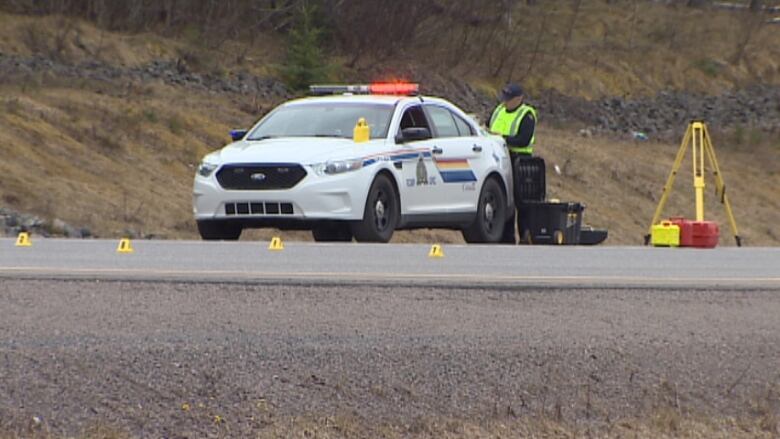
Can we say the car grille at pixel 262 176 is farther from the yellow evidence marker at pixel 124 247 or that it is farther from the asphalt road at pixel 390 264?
the yellow evidence marker at pixel 124 247

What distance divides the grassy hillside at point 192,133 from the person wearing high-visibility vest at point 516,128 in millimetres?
5559

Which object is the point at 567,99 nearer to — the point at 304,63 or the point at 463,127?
the point at 304,63

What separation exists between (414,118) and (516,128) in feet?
5.31

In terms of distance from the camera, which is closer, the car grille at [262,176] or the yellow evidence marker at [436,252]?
the yellow evidence marker at [436,252]

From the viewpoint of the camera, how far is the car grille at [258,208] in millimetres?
15914

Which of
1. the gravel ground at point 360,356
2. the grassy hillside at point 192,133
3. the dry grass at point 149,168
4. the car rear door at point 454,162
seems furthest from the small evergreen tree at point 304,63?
the gravel ground at point 360,356

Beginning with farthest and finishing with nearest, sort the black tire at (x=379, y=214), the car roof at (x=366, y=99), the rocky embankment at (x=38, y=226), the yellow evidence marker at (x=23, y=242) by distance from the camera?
the rocky embankment at (x=38, y=226) < the car roof at (x=366, y=99) < the black tire at (x=379, y=214) < the yellow evidence marker at (x=23, y=242)

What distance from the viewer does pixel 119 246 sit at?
14.7m

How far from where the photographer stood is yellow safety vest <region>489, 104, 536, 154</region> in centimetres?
1875

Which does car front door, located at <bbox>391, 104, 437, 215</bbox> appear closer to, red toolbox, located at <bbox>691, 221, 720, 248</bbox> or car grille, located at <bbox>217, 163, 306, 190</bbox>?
car grille, located at <bbox>217, 163, 306, 190</bbox>

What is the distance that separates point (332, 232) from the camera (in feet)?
56.6

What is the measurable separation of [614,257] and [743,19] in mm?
45483

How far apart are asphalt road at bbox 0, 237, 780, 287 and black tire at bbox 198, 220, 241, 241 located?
1063 mm

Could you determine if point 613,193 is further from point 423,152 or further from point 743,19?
point 743,19
